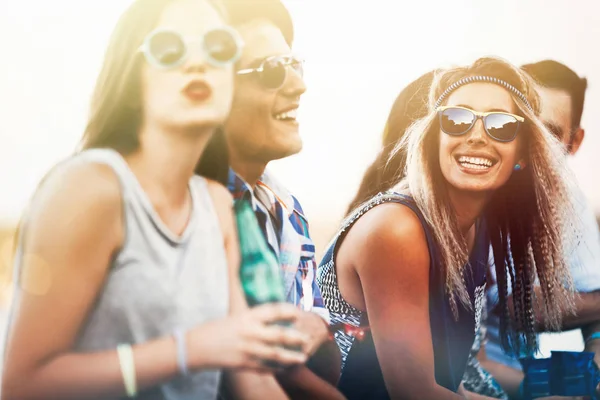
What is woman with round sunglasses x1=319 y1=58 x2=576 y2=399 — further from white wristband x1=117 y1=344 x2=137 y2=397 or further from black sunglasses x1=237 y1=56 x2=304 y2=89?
white wristband x1=117 y1=344 x2=137 y2=397

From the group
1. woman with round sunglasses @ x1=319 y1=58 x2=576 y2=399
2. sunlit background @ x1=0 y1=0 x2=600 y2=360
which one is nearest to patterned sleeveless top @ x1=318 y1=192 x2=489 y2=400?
woman with round sunglasses @ x1=319 y1=58 x2=576 y2=399

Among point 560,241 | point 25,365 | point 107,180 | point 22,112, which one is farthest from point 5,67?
point 560,241

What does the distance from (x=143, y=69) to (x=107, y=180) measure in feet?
1.14

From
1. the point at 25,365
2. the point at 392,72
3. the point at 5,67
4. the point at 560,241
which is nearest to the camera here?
the point at 25,365

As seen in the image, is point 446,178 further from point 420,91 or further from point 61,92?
point 61,92

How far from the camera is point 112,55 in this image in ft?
6.72

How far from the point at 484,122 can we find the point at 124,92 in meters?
1.32

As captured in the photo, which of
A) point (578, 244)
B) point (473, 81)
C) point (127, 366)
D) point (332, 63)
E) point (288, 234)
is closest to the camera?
point (127, 366)

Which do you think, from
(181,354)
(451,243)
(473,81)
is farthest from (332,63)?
(181,354)

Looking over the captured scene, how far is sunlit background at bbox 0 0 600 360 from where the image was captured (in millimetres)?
2143

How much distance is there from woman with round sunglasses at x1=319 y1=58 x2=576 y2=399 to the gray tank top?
1.88 feet

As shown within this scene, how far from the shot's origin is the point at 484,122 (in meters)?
2.55

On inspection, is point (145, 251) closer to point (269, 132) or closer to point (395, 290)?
point (269, 132)

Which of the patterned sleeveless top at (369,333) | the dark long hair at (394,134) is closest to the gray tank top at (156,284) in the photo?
the patterned sleeveless top at (369,333)
